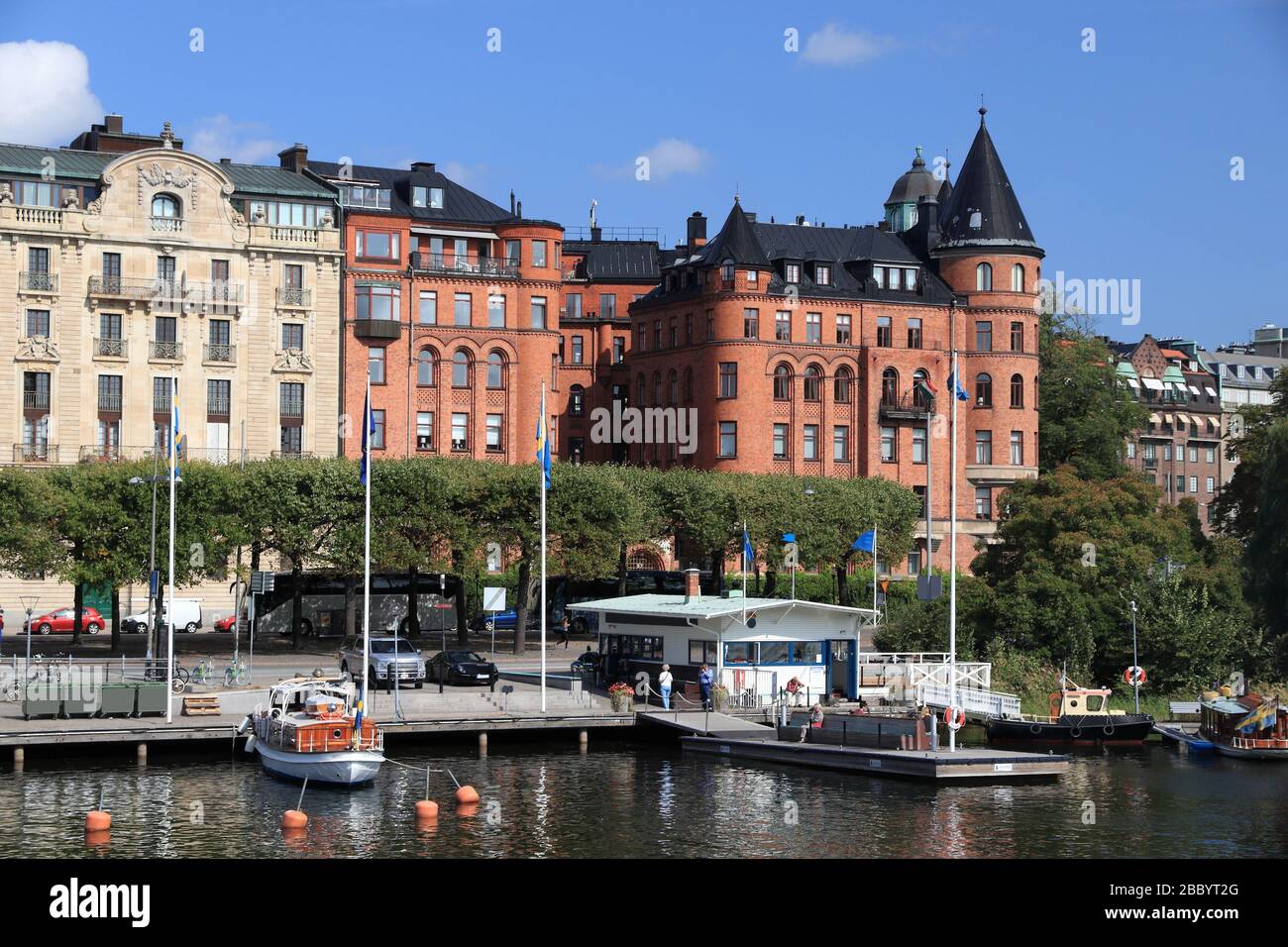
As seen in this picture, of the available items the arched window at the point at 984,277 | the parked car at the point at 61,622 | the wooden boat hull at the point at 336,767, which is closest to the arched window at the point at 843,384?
the arched window at the point at 984,277

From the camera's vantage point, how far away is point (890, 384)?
10994cm

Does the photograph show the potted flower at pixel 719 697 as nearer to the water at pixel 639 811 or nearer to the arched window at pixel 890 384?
the water at pixel 639 811

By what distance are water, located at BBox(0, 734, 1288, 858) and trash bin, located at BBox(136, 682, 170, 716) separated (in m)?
3.08

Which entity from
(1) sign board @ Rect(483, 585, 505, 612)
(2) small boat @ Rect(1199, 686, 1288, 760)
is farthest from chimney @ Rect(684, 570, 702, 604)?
(2) small boat @ Rect(1199, 686, 1288, 760)

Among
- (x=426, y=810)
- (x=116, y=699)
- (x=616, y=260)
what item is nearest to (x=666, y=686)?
(x=116, y=699)

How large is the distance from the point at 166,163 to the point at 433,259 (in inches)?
644

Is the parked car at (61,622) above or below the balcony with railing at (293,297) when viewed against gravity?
below

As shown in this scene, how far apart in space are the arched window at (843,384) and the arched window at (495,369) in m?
20.6

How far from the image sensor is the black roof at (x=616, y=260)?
122338 millimetres

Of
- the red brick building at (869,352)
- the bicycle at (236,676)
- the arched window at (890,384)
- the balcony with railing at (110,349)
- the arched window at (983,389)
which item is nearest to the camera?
the bicycle at (236,676)

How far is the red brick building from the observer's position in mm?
106375

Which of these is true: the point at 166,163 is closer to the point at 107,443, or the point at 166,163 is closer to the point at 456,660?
the point at 107,443

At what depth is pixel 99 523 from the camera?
2987 inches
